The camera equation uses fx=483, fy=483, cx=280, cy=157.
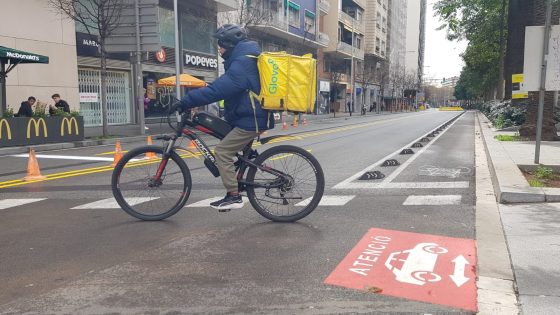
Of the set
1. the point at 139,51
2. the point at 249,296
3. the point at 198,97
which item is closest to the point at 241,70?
the point at 198,97

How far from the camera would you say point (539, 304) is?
3299mm

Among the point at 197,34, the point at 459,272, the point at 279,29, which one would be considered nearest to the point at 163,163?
the point at 459,272

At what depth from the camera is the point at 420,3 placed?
5792 inches

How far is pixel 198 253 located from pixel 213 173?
4.03 feet

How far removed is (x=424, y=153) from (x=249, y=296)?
11.0 metres

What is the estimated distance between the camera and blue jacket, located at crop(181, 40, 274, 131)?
5070 mm

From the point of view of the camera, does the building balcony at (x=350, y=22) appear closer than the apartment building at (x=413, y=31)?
Yes

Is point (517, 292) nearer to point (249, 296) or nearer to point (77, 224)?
point (249, 296)

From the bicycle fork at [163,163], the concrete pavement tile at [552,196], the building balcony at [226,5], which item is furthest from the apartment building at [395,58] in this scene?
the bicycle fork at [163,163]

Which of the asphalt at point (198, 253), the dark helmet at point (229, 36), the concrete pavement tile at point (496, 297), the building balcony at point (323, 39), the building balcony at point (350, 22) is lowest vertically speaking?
the asphalt at point (198, 253)

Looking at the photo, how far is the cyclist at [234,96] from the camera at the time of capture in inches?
200

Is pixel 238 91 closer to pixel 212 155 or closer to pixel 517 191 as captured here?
pixel 212 155

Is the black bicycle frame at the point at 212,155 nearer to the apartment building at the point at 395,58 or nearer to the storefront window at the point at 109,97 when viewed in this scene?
the storefront window at the point at 109,97

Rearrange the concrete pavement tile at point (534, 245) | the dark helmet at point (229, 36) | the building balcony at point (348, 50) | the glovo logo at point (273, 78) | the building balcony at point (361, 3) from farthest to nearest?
the building balcony at point (361, 3) < the building balcony at point (348, 50) < the dark helmet at point (229, 36) < the glovo logo at point (273, 78) < the concrete pavement tile at point (534, 245)
